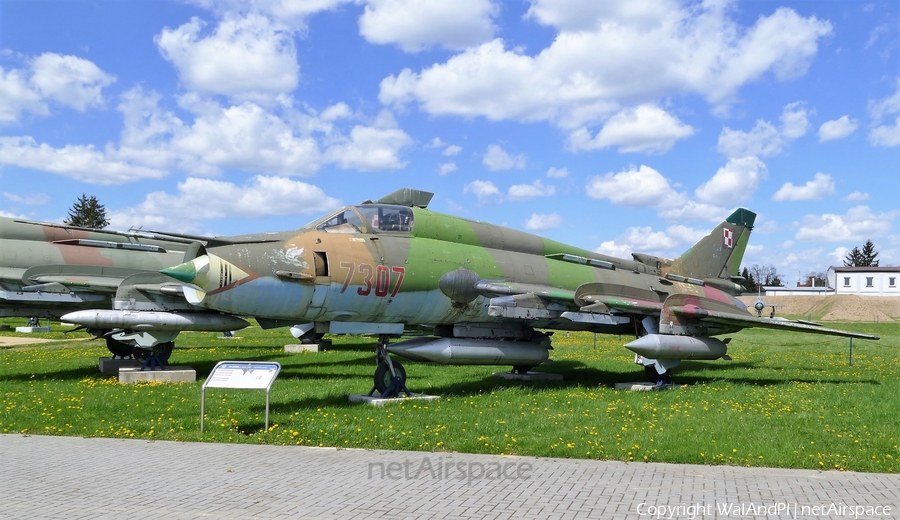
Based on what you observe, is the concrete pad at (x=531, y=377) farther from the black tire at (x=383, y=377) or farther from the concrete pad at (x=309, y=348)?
the concrete pad at (x=309, y=348)

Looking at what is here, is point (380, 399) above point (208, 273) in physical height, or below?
below

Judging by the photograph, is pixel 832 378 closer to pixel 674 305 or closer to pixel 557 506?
pixel 674 305

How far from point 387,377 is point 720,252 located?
10936mm

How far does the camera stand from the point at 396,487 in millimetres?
6688

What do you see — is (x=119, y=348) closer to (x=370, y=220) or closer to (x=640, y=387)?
(x=370, y=220)

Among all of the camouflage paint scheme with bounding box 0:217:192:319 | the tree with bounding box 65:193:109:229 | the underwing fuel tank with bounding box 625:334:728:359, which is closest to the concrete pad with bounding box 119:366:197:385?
the camouflage paint scheme with bounding box 0:217:192:319

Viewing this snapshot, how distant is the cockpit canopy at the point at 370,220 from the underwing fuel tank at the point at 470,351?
206cm

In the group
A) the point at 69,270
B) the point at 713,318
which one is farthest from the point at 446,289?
the point at 69,270

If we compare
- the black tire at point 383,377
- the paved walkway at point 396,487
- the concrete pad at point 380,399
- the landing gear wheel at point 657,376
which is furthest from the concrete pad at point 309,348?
the paved walkway at point 396,487

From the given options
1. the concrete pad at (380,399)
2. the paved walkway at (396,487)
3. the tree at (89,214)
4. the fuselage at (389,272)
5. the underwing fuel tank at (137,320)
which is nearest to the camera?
the paved walkway at (396,487)

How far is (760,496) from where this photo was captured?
250 inches

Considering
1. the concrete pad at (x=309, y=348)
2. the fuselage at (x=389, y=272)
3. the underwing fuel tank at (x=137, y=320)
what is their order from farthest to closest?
the concrete pad at (x=309, y=348), the underwing fuel tank at (x=137, y=320), the fuselage at (x=389, y=272)

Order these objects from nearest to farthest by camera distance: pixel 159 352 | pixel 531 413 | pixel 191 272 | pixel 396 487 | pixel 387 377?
pixel 396 487 < pixel 191 272 < pixel 531 413 < pixel 387 377 < pixel 159 352

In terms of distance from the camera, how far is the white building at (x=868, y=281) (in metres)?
92.3
